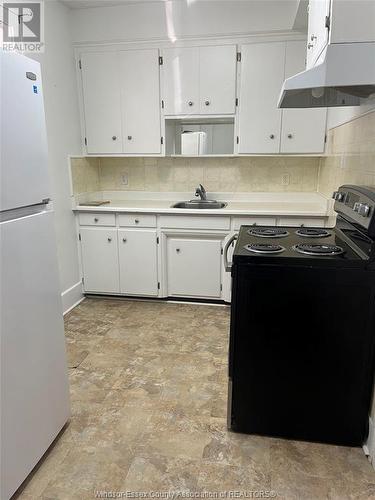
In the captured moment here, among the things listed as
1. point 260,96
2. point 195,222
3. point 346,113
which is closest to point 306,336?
point 346,113

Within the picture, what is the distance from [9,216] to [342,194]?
1.72 metres

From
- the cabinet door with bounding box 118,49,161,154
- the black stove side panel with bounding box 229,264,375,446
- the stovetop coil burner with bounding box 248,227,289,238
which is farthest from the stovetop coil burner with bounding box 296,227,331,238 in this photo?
the cabinet door with bounding box 118,49,161,154

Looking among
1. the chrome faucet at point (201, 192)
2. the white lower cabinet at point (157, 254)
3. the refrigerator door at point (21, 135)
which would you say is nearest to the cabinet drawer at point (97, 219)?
the white lower cabinet at point (157, 254)

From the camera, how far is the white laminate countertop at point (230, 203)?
10.2ft

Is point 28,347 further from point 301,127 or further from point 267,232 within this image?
point 301,127

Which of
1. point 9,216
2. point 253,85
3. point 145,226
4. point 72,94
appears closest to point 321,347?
point 9,216

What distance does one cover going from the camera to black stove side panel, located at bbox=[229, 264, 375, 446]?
66.0 inches

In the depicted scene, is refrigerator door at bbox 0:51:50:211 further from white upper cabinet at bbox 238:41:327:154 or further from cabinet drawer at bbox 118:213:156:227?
white upper cabinet at bbox 238:41:327:154

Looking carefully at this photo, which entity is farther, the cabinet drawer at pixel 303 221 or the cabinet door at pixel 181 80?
the cabinet door at pixel 181 80

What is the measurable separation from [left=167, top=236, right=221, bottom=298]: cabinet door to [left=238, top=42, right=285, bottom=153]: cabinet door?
940 millimetres

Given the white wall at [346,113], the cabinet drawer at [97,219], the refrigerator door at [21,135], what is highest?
the white wall at [346,113]

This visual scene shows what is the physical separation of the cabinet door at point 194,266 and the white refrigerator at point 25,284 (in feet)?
5.65

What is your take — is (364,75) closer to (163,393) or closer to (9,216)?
(9,216)

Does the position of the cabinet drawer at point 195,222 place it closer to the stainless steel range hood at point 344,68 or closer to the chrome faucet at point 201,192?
the chrome faucet at point 201,192
